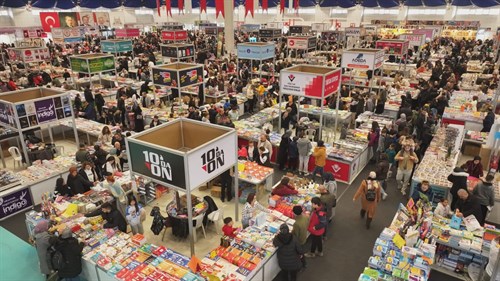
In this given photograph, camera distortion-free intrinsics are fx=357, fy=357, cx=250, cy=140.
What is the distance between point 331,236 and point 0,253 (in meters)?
7.56

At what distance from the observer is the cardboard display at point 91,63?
18031 mm

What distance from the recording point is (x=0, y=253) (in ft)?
26.2

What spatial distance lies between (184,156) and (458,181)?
21.6ft

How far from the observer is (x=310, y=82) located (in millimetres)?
12062

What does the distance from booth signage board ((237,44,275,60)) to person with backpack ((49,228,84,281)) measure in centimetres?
1504

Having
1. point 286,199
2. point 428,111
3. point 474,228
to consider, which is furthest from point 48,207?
point 428,111

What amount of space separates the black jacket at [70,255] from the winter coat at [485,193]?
27.8ft

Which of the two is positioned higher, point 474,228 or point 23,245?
point 474,228

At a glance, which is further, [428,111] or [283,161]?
[428,111]

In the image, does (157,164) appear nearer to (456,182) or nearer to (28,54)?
(456,182)

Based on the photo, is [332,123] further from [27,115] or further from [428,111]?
[27,115]

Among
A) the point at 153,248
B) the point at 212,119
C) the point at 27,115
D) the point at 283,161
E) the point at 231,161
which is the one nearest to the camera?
the point at 153,248

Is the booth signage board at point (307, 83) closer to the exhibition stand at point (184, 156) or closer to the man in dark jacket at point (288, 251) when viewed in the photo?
the exhibition stand at point (184, 156)

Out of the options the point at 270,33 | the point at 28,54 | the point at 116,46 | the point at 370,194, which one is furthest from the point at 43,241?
the point at 270,33
